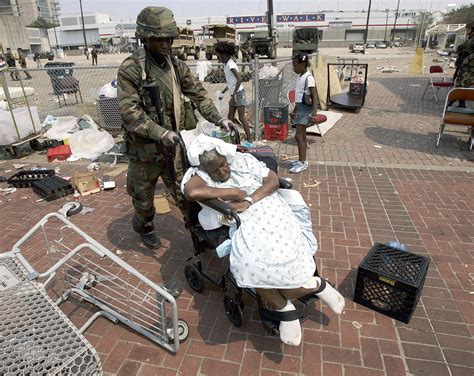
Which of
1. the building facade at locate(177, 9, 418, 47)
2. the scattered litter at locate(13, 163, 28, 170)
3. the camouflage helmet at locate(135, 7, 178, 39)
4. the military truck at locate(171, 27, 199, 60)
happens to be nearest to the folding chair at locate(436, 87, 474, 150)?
the camouflage helmet at locate(135, 7, 178, 39)

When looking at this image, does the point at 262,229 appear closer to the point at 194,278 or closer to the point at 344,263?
the point at 194,278

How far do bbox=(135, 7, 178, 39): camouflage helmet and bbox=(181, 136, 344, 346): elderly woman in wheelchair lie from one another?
91 cm

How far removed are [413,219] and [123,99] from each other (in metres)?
3.59

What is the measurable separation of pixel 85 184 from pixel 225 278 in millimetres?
3382

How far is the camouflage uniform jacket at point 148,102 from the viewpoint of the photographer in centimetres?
290

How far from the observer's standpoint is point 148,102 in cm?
309

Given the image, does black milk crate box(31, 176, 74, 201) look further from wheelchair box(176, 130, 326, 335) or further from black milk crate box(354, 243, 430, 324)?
black milk crate box(354, 243, 430, 324)

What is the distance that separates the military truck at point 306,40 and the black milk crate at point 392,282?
10713mm

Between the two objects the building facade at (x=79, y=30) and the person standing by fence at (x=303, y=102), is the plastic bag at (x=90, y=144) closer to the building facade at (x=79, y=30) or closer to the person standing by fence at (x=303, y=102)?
the person standing by fence at (x=303, y=102)

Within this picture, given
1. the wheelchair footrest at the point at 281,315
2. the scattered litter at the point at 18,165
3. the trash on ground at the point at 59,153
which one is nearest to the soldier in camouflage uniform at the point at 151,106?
the wheelchair footrest at the point at 281,315

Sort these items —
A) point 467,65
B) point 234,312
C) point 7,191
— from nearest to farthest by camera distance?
1. point 234,312
2. point 7,191
3. point 467,65

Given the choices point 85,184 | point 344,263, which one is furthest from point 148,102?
point 85,184

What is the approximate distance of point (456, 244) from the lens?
3.65 m

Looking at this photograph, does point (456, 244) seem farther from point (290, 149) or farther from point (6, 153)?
point (6, 153)
